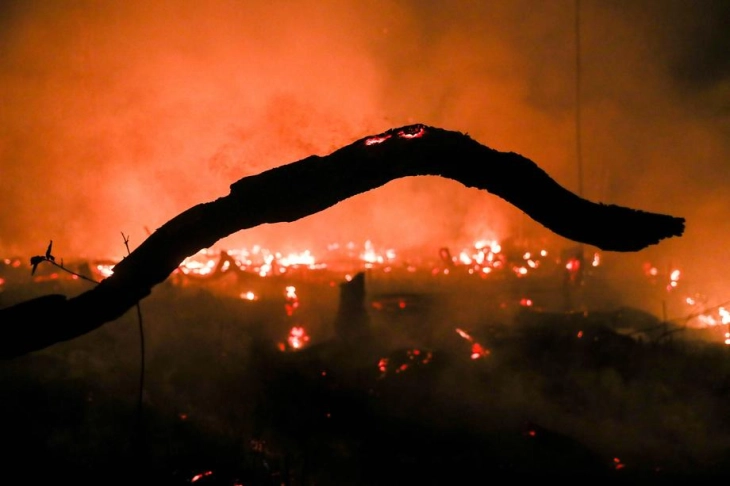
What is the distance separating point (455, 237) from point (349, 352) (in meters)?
19.2

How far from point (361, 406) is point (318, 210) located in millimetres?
7535

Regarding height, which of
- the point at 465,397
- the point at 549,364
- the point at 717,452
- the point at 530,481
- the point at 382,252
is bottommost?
the point at 530,481

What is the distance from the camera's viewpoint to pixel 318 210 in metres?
2.18

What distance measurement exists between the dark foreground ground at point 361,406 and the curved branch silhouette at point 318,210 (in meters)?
3.59

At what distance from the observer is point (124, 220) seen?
2498 centimetres

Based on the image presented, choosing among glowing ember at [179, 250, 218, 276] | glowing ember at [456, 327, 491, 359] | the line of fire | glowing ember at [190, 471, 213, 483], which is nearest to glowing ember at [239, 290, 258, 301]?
the line of fire

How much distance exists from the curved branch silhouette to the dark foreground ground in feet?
11.8

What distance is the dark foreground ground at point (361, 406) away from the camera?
281 inches

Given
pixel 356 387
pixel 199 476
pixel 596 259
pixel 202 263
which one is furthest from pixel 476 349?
pixel 596 259

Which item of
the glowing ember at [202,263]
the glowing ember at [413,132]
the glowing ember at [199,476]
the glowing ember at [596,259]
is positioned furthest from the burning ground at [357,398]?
the glowing ember at [596,259]

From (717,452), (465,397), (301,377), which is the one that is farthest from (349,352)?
(717,452)

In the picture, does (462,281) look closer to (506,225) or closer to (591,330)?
(591,330)

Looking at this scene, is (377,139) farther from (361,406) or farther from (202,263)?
(202,263)

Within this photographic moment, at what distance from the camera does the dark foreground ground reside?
23.4 feet
